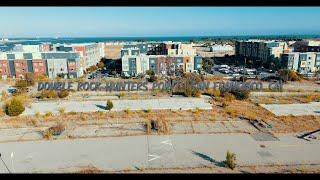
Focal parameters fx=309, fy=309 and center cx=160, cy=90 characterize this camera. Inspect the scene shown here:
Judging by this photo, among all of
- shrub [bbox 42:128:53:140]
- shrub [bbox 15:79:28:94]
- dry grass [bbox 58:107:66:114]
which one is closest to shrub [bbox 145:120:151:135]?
shrub [bbox 42:128:53:140]

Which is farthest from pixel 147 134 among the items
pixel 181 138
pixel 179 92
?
pixel 179 92

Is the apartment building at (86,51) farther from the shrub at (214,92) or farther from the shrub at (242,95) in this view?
the shrub at (242,95)

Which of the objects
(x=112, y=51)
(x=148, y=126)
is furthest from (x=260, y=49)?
(x=148, y=126)

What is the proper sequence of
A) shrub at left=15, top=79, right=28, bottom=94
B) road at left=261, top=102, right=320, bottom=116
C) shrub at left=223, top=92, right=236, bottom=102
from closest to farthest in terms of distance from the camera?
road at left=261, top=102, right=320, bottom=116
shrub at left=223, top=92, right=236, bottom=102
shrub at left=15, top=79, right=28, bottom=94

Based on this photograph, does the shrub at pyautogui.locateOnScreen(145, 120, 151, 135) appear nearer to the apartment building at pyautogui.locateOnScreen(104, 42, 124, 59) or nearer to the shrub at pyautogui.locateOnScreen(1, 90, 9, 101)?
the shrub at pyautogui.locateOnScreen(1, 90, 9, 101)

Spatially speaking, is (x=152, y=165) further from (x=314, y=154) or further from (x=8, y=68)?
(x=8, y=68)

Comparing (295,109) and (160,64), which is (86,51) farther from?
(295,109)

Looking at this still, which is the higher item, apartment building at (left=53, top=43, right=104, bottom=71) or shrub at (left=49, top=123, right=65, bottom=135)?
apartment building at (left=53, top=43, right=104, bottom=71)
